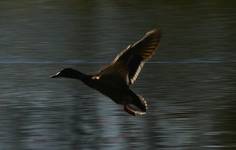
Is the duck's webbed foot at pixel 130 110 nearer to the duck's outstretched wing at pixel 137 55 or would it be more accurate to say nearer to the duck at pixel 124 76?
the duck at pixel 124 76

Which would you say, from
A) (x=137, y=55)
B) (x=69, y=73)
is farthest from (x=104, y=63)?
(x=69, y=73)

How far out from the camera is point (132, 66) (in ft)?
10.8

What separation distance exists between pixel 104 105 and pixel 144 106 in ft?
9.59

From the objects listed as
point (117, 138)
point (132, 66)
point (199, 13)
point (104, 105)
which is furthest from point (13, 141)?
point (199, 13)

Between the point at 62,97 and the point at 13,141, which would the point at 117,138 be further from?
the point at 62,97

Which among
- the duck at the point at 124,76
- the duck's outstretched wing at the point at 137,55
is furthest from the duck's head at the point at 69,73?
the duck's outstretched wing at the point at 137,55

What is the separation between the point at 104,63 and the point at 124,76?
431 centimetres

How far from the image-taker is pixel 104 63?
751cm

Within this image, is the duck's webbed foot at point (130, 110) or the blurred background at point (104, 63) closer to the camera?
the duck's webbed foot at point (130, 110)

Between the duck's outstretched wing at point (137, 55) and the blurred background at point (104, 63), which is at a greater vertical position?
the duck's outstretched wing at point (137, 55)

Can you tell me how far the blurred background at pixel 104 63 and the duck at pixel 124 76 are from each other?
173 centimetres

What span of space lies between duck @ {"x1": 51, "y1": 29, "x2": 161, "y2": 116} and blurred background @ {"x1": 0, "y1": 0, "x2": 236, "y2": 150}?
5.66ft

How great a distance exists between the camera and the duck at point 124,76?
3.11m

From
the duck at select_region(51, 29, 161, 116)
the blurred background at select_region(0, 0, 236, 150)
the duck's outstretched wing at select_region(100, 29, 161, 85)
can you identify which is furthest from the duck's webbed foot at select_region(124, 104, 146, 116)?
the blurred background at select_region(0, 0, 236, 150)
